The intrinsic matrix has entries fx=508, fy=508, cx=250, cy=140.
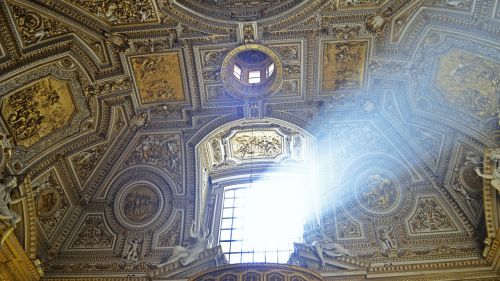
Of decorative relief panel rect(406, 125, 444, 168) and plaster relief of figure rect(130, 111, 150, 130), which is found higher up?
plaster relief of figure rect(130, 111, 150, 130)

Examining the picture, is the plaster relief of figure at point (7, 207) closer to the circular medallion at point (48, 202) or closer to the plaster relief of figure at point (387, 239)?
the circular medallion at point (48, 202)

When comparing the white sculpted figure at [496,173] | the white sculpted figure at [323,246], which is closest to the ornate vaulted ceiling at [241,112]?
the white sculpted figure at [323,246]

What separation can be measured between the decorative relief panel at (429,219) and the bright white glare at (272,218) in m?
3.17

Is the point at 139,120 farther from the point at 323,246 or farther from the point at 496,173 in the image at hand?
the point at 496,173

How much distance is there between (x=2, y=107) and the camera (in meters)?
13.2

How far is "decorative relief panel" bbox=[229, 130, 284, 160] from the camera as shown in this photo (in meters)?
17.2

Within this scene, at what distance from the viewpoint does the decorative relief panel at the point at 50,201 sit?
1461 cm

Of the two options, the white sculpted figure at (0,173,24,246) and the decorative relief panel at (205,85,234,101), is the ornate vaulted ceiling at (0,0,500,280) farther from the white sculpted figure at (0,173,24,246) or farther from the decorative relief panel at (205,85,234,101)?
the white sculpted figure at (0,173,24,246)

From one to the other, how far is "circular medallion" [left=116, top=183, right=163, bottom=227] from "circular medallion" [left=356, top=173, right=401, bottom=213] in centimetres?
627

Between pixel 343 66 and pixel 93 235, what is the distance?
29.7ft

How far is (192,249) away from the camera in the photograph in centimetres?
1461

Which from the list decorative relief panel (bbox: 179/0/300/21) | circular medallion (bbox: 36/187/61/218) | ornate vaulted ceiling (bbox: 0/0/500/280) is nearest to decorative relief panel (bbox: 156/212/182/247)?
ornate vaulted ceiling (bbox: 0/0/500/280)

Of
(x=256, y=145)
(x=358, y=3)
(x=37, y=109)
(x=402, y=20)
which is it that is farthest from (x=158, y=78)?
(x=402, y=20)

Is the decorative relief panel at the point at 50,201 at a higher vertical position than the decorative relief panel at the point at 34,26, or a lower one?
lower
